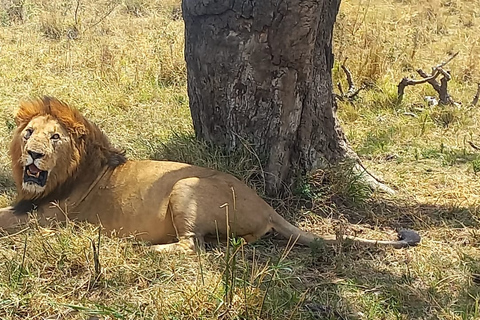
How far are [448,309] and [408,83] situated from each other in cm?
385

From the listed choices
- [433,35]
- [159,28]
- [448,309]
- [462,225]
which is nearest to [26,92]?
[159,28]

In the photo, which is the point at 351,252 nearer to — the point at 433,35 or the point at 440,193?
the point at 440,193

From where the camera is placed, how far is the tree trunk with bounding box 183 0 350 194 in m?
3.98

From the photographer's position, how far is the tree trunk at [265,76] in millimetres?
3979

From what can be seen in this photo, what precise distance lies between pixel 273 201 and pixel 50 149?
148 centimetres

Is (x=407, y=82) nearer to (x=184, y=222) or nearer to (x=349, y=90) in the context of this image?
(x=349, y=90)

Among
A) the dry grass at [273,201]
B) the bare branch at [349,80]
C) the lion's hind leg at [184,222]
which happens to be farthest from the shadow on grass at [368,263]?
the bare branch at [349,80]

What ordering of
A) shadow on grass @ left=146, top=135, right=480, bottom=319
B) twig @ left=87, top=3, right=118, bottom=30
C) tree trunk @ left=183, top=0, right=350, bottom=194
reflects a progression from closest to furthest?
shadow on grass @ left=146, top=135, right=480, bottom=319 < tree trunk @ left=183, top=0, right=350, bottom=194 < twig @ left=87, top=3, right=118, bottom=30

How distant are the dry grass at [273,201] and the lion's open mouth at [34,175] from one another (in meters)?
0.28

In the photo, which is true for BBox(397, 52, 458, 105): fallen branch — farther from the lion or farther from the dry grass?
the lion

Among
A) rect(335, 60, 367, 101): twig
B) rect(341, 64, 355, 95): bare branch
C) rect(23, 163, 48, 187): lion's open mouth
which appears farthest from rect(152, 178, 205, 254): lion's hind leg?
rect(341, 64, 355, 95): bare branch

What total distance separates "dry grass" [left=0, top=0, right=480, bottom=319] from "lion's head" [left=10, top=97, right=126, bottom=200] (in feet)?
0.90

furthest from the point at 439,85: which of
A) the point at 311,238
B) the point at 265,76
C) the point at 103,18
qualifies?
the point at 103,18

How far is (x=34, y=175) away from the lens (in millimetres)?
3527
